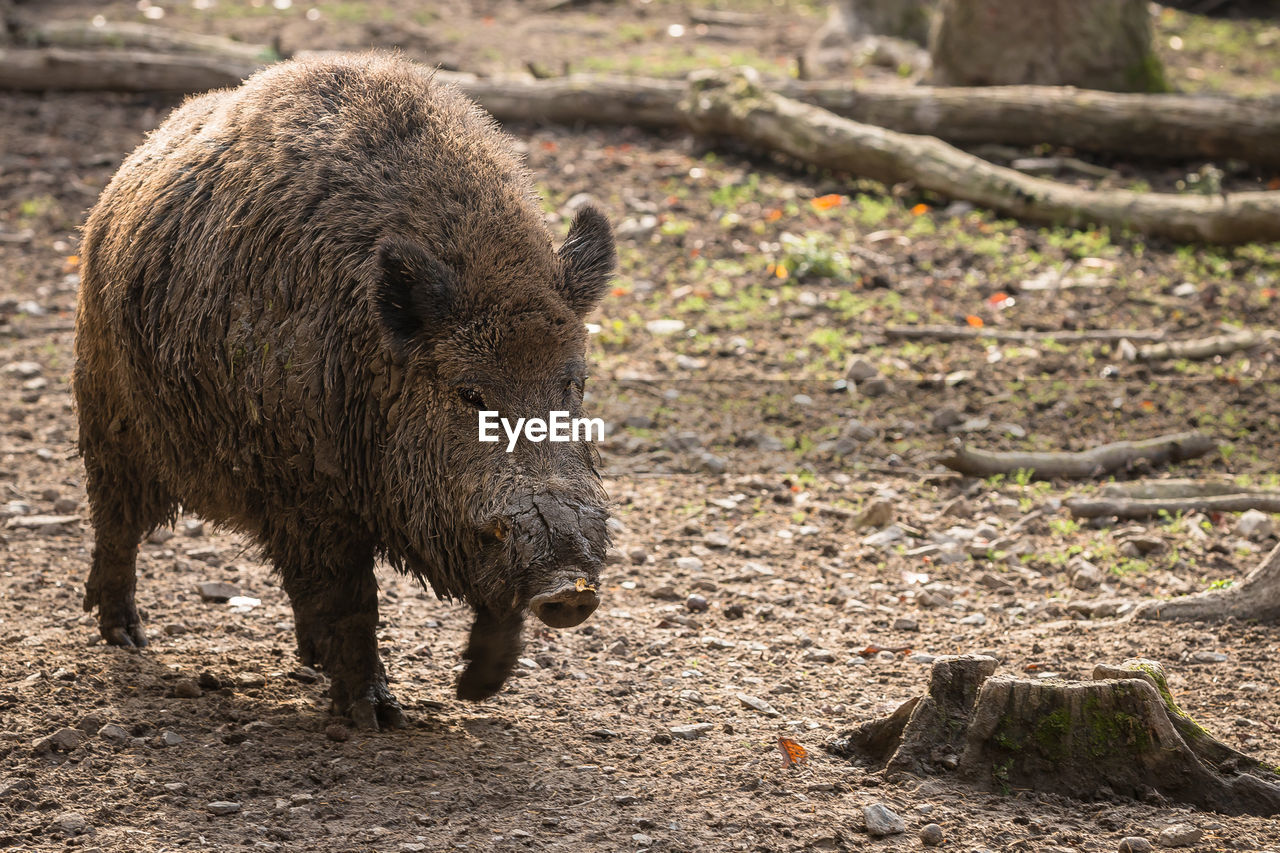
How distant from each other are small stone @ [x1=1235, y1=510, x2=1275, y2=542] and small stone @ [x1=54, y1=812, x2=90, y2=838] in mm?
5501

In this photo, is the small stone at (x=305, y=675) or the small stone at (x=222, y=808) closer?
the small stone at (x=222, y=808)

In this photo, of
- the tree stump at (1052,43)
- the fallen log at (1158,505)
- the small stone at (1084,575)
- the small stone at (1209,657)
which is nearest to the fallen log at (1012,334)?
the fallen log at (1158,505)

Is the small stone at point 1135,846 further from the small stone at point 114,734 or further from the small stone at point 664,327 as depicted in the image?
the small stone at point 664,327

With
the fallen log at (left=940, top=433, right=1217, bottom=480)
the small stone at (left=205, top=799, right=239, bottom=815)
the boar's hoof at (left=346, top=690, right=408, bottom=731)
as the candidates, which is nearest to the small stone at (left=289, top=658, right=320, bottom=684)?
the boar's hoof at (left=346, top=690, right=408, bottom=731)

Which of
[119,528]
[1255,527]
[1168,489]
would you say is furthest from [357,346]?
[1255,527]

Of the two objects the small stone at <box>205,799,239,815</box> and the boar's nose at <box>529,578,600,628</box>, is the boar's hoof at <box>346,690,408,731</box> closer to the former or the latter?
the small stone at <box>205,799,239,815</box>

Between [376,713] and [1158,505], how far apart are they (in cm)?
428

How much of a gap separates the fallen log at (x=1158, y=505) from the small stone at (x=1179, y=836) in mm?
3118

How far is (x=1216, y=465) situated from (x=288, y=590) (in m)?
5.24

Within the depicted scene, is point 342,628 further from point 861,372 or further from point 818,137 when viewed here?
point 818,137

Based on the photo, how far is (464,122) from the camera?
17.0 ft

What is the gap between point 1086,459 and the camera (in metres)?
7.32

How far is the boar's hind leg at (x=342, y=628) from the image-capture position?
4.84 metres

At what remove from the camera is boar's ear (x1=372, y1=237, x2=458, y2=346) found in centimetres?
439
